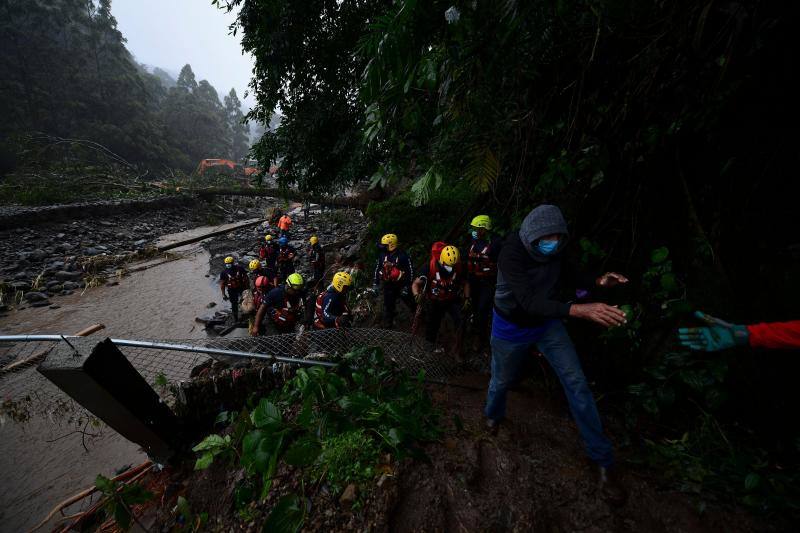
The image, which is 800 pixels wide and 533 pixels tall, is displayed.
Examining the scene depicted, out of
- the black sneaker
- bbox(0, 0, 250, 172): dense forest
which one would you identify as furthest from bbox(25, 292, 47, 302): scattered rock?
bbox(0, 0, 250, 172): dense forest

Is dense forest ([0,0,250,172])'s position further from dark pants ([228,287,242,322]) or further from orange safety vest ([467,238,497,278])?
orange safety vest ([467,238,497,278])

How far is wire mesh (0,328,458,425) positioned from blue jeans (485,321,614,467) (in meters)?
1.03

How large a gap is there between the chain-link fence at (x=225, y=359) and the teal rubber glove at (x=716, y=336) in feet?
7.31

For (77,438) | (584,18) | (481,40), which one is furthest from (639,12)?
(77,438)

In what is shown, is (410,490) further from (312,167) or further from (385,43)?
(312,167)

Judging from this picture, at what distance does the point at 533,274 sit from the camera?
7.45 ft

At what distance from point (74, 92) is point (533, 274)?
44.4 m

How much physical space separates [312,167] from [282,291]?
7.71ft

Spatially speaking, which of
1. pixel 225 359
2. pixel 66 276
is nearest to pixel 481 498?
pixel 225 359

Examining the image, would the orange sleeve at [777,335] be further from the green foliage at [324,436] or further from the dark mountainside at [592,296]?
the green foliage at [324,436]

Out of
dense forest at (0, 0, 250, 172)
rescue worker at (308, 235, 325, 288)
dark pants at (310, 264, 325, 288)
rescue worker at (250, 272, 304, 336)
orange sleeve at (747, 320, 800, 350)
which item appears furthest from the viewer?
dense forest at (0, 0, 250, 172)

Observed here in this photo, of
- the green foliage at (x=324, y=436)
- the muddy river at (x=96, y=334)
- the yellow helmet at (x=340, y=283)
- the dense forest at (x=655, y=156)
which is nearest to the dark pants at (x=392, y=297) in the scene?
the yellow helmet at (x=340, y=283)

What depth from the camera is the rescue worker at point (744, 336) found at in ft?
5.84

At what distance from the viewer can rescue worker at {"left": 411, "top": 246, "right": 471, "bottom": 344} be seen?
4.66m
